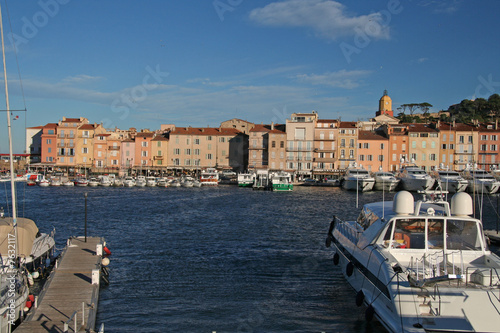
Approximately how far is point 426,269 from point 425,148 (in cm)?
8831

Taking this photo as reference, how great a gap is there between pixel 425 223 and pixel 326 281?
706cm

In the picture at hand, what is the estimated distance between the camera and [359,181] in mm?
75312

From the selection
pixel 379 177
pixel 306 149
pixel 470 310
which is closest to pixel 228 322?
pixel 470 310

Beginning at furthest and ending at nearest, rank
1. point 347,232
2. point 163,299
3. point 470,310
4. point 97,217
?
point 97,217 < point 347,232 < point 163,299 < point 470,310

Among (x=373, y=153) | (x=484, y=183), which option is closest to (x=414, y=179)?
(x=484, y=183)

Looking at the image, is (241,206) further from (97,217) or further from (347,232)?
(347,232)

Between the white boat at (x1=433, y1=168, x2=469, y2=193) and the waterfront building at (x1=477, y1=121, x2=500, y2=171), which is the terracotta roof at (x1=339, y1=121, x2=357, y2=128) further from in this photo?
the waterfront building at (x1=477, y1=121, x2=500, y2=171)

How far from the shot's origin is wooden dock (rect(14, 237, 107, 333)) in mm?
12291

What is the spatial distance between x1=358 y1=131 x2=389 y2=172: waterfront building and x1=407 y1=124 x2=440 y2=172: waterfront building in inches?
Answer: 208

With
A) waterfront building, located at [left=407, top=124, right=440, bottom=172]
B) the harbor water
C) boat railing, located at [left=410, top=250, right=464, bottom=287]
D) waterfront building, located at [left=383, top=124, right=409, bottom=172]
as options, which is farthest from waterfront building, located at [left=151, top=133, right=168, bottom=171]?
boat railing, located at [left=410, top=250, right=464, bottom=287]

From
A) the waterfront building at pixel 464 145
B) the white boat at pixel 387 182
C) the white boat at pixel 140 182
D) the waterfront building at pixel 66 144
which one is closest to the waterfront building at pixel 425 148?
the waterfront building at pixel 464 145

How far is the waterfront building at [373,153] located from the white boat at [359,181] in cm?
1349

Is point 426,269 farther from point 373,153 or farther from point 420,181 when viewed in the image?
point 373,153

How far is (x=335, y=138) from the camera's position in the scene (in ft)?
308
